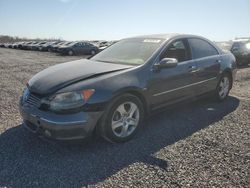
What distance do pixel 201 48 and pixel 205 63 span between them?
337mm

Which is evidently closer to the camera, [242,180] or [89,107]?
[242,180]

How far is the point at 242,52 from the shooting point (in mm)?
14766

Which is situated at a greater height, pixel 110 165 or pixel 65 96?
pixel 65 96

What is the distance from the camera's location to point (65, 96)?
402 centimetres

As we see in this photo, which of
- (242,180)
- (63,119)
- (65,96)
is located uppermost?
(65,96)

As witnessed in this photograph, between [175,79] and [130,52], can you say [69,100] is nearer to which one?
[130,52]

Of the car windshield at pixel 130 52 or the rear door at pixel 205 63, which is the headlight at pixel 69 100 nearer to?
the car windshield at pixel 130 52

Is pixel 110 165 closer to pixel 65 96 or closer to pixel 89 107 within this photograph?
pixel 89 107

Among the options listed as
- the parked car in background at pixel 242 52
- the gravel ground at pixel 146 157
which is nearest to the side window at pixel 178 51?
the gravel ground at pixel 146 157

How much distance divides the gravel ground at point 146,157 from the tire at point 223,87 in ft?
3.50

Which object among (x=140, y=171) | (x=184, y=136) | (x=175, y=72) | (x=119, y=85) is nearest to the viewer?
(x=140, y=171)

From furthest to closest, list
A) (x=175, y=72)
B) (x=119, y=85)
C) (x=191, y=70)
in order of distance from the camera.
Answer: (x=191, y=70) → (x=175, y=72) → (x=119, y=85)

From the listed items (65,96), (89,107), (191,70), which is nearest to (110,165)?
(89,107)

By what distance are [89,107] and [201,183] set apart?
169 cm
